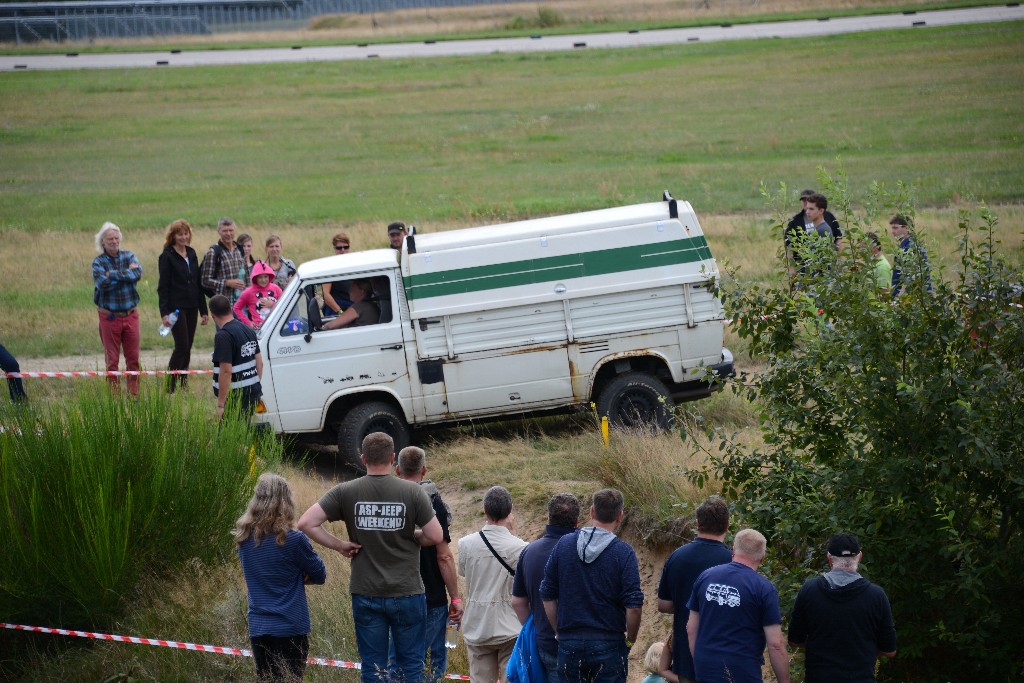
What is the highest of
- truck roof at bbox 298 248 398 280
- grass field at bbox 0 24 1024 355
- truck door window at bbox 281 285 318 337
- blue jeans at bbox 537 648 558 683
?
grass field at bbox 0 24 1024 355

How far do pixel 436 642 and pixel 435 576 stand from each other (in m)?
0.46

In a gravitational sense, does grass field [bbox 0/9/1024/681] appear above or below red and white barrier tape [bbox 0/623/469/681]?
above

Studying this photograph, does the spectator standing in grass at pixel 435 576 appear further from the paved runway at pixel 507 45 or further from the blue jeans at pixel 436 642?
the paved runway at pixel 507 45

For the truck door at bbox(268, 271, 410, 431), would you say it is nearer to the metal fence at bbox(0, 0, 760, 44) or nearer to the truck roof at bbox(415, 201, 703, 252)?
the truck roof at bbox(415, 201, 703, 252)

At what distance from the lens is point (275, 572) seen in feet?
20.8

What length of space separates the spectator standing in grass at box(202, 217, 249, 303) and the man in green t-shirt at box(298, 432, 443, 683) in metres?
8.26

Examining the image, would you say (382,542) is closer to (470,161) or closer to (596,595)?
(596,595)

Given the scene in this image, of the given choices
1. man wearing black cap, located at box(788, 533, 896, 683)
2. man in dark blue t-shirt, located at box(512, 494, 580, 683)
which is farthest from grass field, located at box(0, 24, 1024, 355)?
man in dark blue t-shirt, located at box(512, 494, 580, 683)

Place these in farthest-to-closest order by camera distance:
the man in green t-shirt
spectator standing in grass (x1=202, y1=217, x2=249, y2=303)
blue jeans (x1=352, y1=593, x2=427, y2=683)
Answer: spectator standing in grass (x1=202, y1=217, x2=249, y2=303) → blue jeans (x1=352, y1=593, x2=427, y2=683) → the man in green t-shirt

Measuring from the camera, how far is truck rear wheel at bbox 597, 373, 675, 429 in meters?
11.3

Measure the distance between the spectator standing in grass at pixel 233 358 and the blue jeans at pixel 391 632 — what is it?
13.6 feet

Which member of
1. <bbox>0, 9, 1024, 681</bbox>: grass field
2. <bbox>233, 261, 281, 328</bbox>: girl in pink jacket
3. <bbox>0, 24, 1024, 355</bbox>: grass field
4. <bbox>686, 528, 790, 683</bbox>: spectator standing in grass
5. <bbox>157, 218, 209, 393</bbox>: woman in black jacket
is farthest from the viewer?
<bbox>0, 24, 1024, 355</bbox>: grass field

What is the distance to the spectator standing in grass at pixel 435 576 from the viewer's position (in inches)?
259

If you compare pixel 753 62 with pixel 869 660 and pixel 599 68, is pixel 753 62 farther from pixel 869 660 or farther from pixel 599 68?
pixel 869 660
